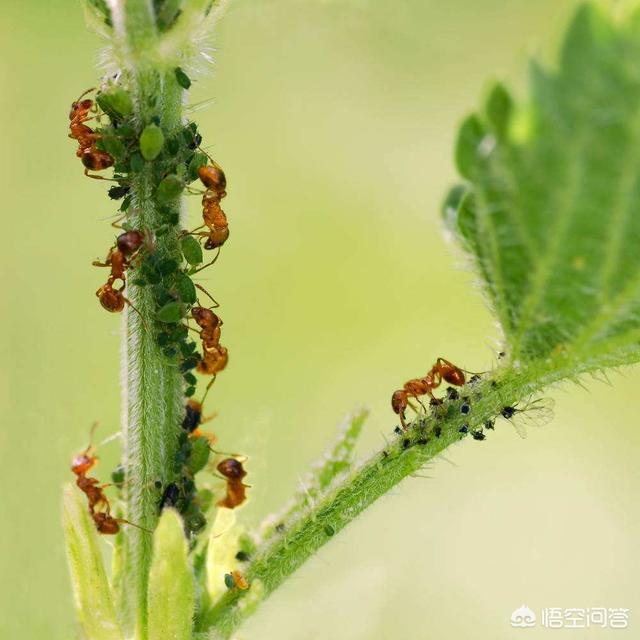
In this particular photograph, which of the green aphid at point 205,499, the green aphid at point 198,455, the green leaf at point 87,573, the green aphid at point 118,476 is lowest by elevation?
the green leaf at point 87,573

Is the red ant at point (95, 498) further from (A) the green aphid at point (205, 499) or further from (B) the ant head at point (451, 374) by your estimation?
(B) the ant head at point (451, 374)

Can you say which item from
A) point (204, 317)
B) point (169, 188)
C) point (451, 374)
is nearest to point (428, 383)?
point (451, 374)

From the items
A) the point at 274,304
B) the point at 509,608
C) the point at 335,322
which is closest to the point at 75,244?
the point at 274,304

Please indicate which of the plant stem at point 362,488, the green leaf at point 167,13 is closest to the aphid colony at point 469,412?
the plant stem at point 362,488

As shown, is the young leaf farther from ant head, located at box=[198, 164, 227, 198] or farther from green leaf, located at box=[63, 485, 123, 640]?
ant head, located at box=[198, 164, 227, 198]

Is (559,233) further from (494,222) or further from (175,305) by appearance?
(175,305)

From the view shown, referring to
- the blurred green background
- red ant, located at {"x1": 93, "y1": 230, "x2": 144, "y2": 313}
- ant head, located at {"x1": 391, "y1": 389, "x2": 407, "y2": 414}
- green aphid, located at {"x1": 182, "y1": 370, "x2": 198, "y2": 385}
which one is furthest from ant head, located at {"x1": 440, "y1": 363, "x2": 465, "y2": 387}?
the blurred green background
